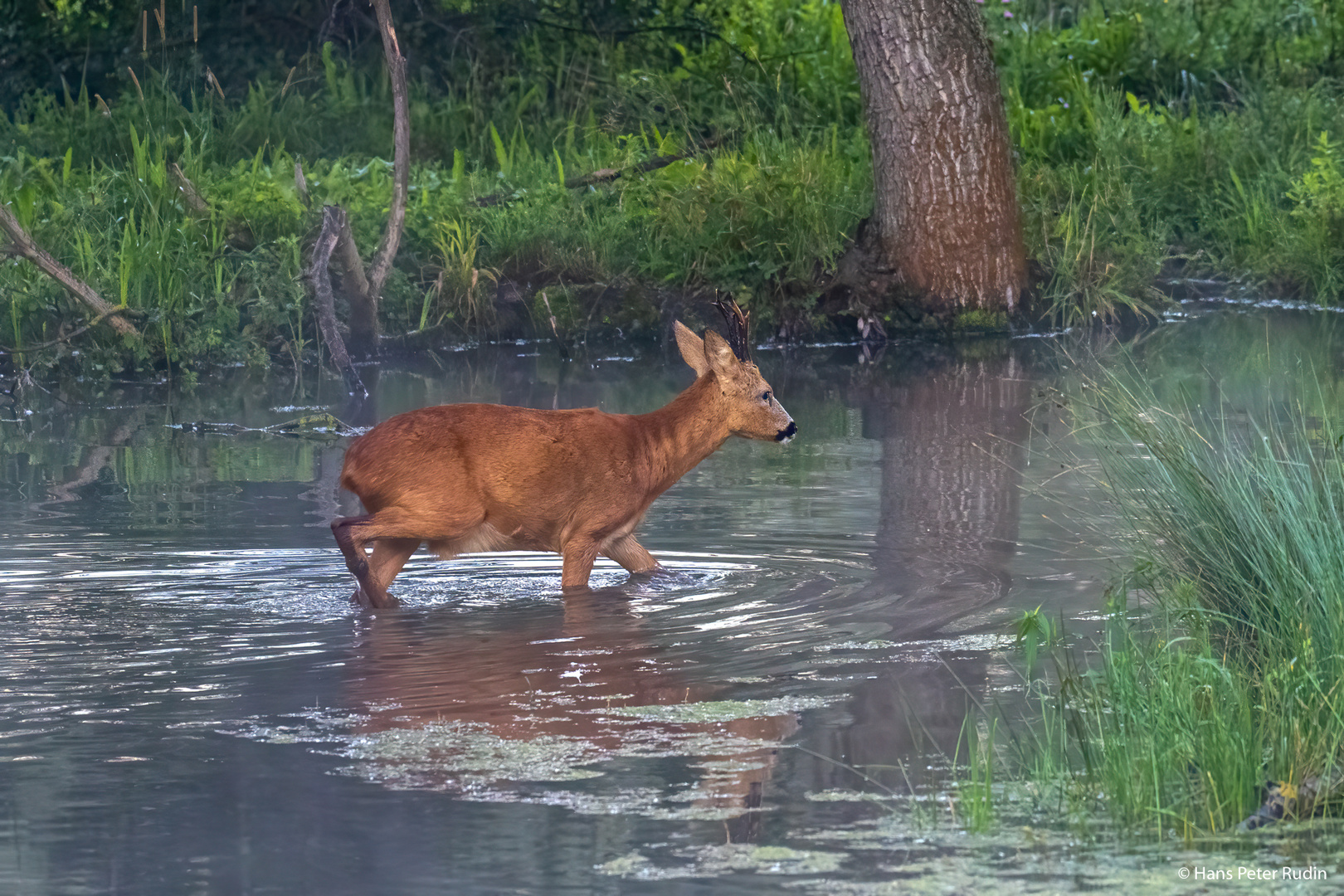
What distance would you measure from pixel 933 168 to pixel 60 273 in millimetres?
6910

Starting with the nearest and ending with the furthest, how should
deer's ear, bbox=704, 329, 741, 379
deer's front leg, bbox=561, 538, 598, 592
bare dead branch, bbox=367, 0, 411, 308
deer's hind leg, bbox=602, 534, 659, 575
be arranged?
1. deer's front leg, bbox=561, 538, 598, 592
2. deer's hind leg, bbox=602, 534, 659, 575
3. deer's ear, bbox=704, 329, 741, 379
4. bare dead branch, bbox=367, 0, 411, 308

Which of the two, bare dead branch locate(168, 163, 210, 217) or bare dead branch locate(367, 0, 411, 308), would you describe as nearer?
bare dead branch locate(367, 0, 411, 308)

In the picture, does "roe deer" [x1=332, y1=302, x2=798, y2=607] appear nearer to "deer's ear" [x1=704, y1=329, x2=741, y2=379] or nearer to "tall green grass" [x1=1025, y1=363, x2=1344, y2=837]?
"deer's ear" [x1=704, y1=329, x2=741, y2=379]

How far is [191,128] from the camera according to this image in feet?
63.8

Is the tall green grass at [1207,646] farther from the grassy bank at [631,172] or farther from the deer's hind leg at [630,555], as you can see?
the grassy bank at [631,172]

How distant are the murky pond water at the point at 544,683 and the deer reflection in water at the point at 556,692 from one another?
0.02m

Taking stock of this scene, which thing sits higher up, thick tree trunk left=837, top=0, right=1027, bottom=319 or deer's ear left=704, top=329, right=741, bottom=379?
thick tree trunk left=837, top=0, right=1027, bottom=319

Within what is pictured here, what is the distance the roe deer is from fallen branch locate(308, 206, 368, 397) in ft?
20.1

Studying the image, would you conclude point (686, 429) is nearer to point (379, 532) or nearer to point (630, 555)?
point (630, 555)

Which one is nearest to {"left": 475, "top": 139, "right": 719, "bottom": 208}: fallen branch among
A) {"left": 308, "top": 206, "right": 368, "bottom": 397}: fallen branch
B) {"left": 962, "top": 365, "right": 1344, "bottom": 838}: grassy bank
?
{"left": 308, "top": 206, "right": 368, "bottom": 397}: fallen branch

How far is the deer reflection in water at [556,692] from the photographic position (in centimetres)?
550

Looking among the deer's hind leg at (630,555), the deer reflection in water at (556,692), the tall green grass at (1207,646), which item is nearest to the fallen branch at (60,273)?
the deer's hind leg at (630,555)

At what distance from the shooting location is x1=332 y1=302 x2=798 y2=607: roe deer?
8.13 metres

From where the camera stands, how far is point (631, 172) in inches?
711
